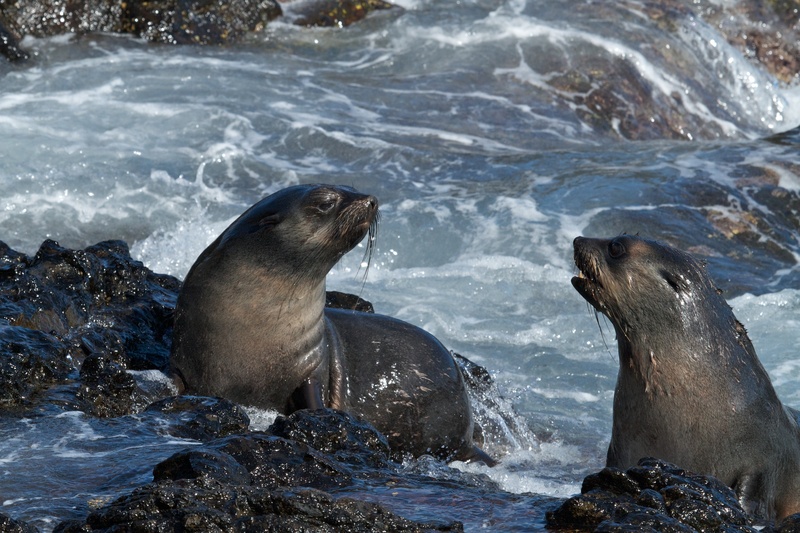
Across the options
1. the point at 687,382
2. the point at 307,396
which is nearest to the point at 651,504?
the point at 687,382

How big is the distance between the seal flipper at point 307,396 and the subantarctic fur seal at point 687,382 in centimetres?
165

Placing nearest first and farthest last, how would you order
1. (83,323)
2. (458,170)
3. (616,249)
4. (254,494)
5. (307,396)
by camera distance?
(254,494) → (616,249) → (307,396) → (83,323) → (458,170)

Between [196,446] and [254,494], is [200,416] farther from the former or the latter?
[254,494]

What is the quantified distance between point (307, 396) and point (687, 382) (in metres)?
2.14

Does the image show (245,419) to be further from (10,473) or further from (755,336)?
(755,336)

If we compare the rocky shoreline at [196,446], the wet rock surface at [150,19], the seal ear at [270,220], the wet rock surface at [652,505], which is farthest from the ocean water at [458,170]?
the wet rock surface at [652,505]

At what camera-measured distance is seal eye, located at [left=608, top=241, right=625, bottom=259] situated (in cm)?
653

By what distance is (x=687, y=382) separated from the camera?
20.7 ft

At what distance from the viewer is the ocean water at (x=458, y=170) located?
36.4 feet

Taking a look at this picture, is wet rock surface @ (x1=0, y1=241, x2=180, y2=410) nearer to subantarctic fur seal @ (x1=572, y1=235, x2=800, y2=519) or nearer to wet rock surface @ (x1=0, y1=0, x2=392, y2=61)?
subantarctic fur seal @ (x1=572, y1=235, x2=800, y2=519)

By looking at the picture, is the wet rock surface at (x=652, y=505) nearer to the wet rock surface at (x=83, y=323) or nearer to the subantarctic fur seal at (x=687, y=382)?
the subantarctic fur seal at (x=687, y=382)

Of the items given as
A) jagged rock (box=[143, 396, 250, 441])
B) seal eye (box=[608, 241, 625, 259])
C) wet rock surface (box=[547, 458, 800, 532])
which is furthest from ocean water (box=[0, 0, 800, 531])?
wet rock surface (box=[547, 458, 800, 532])

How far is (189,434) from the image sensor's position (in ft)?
19.3

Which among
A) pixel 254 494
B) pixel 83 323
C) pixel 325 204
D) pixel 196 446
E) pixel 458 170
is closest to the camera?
pixel 254 494
